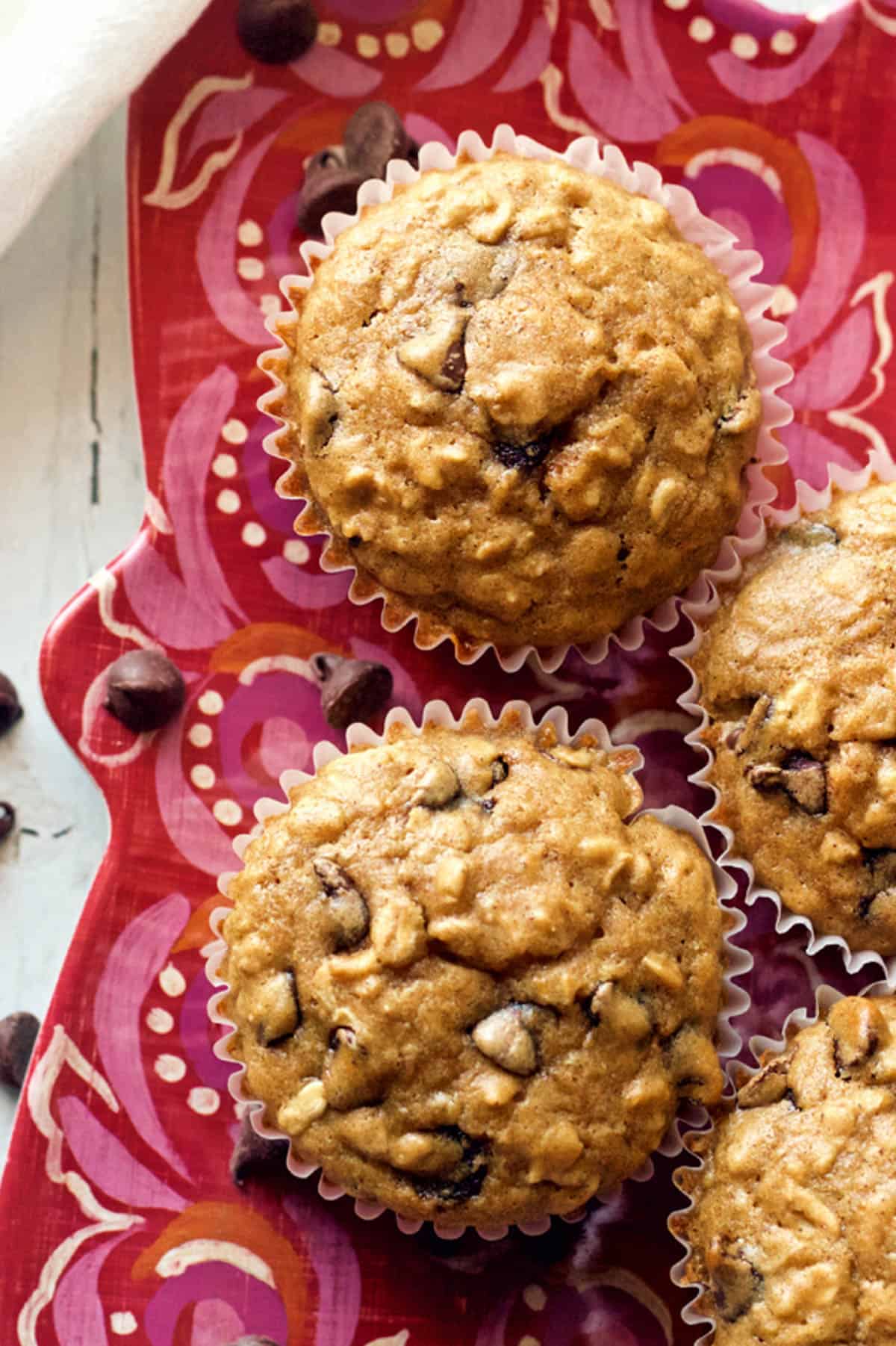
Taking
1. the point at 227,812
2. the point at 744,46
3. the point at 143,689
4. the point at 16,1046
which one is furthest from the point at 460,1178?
the point at 744,46

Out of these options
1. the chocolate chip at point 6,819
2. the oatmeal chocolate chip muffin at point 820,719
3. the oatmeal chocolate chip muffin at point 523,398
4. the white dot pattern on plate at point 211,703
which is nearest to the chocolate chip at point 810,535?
the oatmeal chocolate chip muffin at point 820,719

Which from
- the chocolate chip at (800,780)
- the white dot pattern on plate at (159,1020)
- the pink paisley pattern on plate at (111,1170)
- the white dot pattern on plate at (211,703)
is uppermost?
the chocolate chip at (800,780)

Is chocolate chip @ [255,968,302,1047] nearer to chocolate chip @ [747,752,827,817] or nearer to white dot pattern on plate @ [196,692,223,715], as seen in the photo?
white dot pattern on plate @ [196,692,223,715]

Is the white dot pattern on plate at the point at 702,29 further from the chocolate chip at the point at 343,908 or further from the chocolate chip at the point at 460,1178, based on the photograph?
the chocolate chip at the point at 460,1178

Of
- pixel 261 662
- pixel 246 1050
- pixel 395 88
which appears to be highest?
pixel 395 88

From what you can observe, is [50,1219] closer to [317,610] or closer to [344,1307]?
[344,1307]

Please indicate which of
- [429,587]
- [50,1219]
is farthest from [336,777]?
[50,1219]
